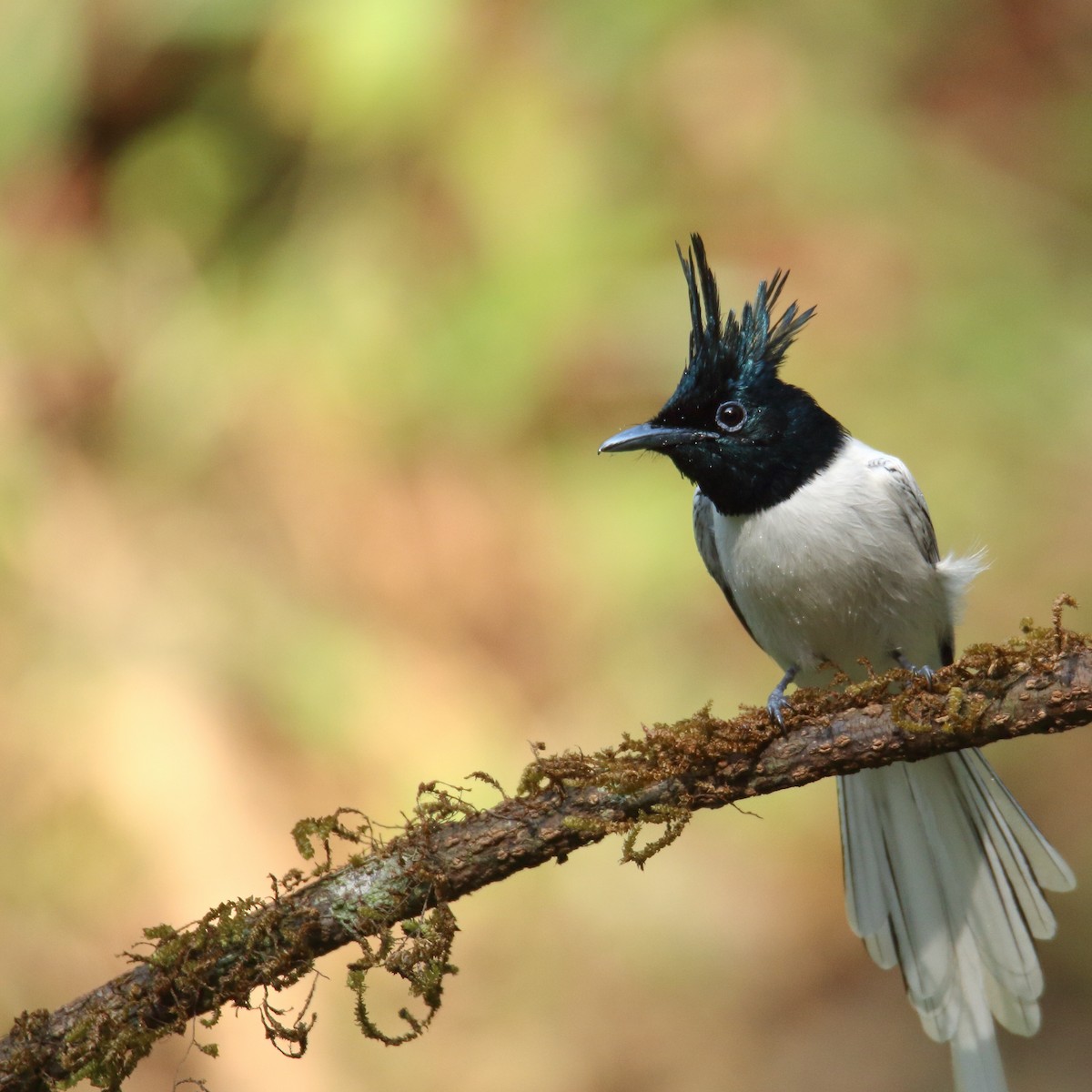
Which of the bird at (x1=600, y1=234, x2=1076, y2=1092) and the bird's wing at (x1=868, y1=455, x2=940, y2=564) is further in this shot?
the bird's wing at (x1=868, y1=455, x2=940, y2=564)

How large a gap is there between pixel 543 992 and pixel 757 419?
2809mm

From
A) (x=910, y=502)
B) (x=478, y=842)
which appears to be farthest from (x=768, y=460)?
(x=478, y=842)

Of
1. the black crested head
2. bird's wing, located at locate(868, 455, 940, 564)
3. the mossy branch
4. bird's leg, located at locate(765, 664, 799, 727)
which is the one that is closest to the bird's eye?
the black crested head

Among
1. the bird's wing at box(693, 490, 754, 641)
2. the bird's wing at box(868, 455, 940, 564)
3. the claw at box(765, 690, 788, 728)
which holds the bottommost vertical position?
the claw at box(765, 690, 788, 728)

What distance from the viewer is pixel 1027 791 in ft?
18.4

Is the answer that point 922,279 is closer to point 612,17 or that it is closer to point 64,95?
point 612,17

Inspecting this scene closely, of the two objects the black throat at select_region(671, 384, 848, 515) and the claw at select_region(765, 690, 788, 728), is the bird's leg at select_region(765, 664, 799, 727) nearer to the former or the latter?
the claw at select_region(765, 690, 788, 728)

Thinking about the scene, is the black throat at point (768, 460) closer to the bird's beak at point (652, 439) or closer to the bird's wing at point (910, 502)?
the bird's beak at point (652, 439)

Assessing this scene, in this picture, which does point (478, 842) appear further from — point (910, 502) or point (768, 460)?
point (910, 502)

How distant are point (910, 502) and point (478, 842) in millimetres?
1852

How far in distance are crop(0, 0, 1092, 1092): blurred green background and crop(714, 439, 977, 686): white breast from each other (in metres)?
1.73

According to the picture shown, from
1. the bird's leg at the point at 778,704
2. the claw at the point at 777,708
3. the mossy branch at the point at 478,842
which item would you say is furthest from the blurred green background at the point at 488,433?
the mossy branch at the point at 478,842

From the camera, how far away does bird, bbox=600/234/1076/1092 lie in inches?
139

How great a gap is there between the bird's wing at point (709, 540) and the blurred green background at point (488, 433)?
1.43 metres
